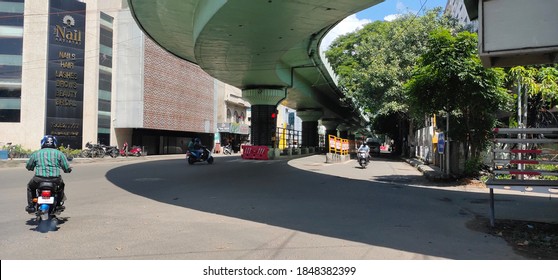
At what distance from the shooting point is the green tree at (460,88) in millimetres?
12953

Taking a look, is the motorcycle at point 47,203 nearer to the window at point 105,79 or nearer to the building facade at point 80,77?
the building facade at point 80,77

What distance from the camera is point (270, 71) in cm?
2327

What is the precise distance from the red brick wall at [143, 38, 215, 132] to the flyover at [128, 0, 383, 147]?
1241 cm

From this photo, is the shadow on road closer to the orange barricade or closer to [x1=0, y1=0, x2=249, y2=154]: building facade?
the orange barricade

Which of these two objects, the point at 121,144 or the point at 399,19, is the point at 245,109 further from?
the point at 399,19

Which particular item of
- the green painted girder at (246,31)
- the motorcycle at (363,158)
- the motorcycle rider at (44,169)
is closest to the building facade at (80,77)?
the green painted girder at (246,31)

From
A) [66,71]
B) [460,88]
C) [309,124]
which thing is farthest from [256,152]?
[309,124]

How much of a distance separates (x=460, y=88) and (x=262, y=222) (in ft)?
30.4

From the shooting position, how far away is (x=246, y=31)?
45.0 ft

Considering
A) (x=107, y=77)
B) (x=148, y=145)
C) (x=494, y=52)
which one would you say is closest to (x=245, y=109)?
(x=148, y=145)

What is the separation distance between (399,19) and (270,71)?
558 inches

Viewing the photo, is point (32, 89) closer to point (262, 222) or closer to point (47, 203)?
point (47, 203)

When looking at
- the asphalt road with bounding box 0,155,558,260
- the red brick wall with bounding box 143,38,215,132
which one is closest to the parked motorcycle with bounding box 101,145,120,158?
the red brick wall with bounding box 143,38,215,132

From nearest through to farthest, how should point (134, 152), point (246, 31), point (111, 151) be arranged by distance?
point (246, 31)
point (111, 151)
point (134, 152)
